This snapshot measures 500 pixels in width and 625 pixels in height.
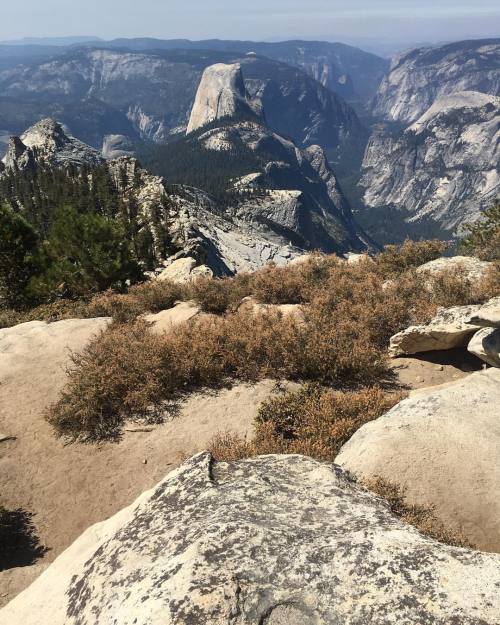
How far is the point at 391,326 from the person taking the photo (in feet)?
52.9

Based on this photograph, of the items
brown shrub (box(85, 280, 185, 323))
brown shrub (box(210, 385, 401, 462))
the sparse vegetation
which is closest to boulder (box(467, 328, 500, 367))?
the sparse vegetation

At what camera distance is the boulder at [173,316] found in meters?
18.2

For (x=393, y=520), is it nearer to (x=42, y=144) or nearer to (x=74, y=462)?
(x=74, y=462)

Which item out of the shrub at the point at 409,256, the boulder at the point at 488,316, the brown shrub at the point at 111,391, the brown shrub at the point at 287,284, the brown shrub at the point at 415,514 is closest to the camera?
the brown shrub at the point at 415,514

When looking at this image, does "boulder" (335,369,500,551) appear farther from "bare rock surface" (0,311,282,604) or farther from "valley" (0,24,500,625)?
"bare rock surface" (0,311,282,604)

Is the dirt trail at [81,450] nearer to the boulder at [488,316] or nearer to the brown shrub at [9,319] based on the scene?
the boulder at [488,316]

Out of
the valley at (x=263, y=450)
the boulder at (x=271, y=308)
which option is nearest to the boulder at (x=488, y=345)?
the valley at (x=263, y=450)

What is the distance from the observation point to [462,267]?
18.0 meters

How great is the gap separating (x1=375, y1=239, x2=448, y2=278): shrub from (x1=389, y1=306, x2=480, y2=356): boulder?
744 cm

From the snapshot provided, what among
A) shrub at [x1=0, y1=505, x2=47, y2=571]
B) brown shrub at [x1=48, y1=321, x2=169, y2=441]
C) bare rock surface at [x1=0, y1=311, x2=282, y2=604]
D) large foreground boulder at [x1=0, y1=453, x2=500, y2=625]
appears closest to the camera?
large foreground boulder at [x1=0, y1=453, x2=500, y2=625]

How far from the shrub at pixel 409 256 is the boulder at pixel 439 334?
7443mm

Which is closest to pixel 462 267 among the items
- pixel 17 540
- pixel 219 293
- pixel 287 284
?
pixel 287 284

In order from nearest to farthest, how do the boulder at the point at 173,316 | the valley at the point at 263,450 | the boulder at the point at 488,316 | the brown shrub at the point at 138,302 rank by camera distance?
the valley at the point at 263,450 < the boulder at the point at 488,316 < the boulder at the point at 173,316 < the brown shrub at the point at 138,302

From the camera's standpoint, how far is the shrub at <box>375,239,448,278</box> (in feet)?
72.7
